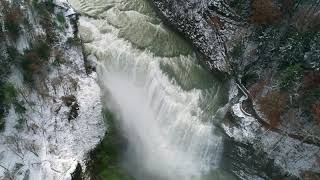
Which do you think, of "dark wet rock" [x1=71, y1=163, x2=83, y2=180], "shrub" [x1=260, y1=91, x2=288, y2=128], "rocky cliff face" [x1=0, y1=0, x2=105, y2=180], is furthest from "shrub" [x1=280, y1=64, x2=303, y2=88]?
"dark wet rock" [x1=71, y1=163, x2=83, y2=180]

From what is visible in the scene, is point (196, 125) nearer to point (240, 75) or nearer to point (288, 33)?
point (240, 75)

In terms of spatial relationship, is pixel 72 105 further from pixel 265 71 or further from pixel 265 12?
pixel 265 12

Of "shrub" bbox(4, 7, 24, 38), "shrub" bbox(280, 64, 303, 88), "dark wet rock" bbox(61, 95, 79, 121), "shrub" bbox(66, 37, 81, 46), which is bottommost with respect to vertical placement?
"dark wet rock" bbox(61, 95, 79, 121)

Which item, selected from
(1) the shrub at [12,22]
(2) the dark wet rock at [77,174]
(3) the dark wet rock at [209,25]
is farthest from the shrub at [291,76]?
(1) the shrub at [12,22]

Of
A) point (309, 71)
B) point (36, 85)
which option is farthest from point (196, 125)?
point (36, 85)

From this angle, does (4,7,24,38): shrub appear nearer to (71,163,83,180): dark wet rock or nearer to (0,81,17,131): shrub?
(0,81,17,131): shrub

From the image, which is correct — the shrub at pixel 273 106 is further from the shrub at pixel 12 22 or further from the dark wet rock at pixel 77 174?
the shrub at pixel 12 22
